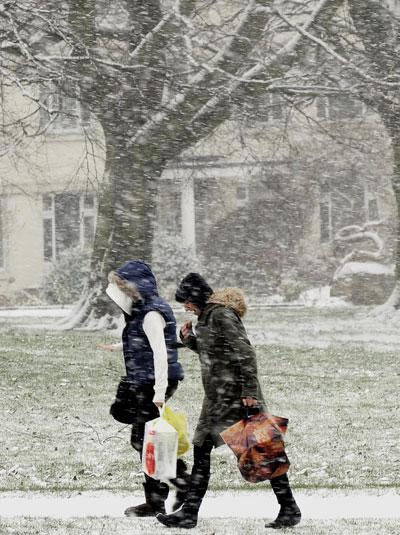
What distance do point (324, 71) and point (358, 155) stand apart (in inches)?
455

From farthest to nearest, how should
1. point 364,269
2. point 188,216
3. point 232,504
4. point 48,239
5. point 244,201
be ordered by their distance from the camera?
point 48,239
point 244,201
point 188,216
point 364,269
point 232,504

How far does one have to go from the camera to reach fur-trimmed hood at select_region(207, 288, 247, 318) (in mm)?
7145

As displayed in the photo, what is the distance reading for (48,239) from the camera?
35188 mm

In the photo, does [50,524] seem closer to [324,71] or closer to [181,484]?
[181,484]

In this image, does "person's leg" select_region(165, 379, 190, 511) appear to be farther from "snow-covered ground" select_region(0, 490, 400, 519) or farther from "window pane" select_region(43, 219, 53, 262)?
"window pane" select_region(43, 219, 53, 262)

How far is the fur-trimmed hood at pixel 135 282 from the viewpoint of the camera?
7.32 meters

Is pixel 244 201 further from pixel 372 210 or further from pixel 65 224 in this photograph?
pixel 65 224

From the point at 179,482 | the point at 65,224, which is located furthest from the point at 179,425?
the point at 65,224

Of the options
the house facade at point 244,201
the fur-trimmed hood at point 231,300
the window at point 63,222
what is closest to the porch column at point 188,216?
the house facade at point 244,201

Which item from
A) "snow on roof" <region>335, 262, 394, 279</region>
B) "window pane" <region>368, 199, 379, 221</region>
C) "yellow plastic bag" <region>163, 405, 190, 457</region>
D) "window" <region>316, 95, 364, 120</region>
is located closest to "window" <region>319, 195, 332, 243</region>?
"window pane" <region>368, 199, 379, 221</region>

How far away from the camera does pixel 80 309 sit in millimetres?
21469

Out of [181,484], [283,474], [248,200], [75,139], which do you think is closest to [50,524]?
[181,484]

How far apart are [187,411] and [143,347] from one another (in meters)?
5.75

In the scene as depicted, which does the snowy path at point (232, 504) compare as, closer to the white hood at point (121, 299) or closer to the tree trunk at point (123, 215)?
the white hood at point (121, 299)
